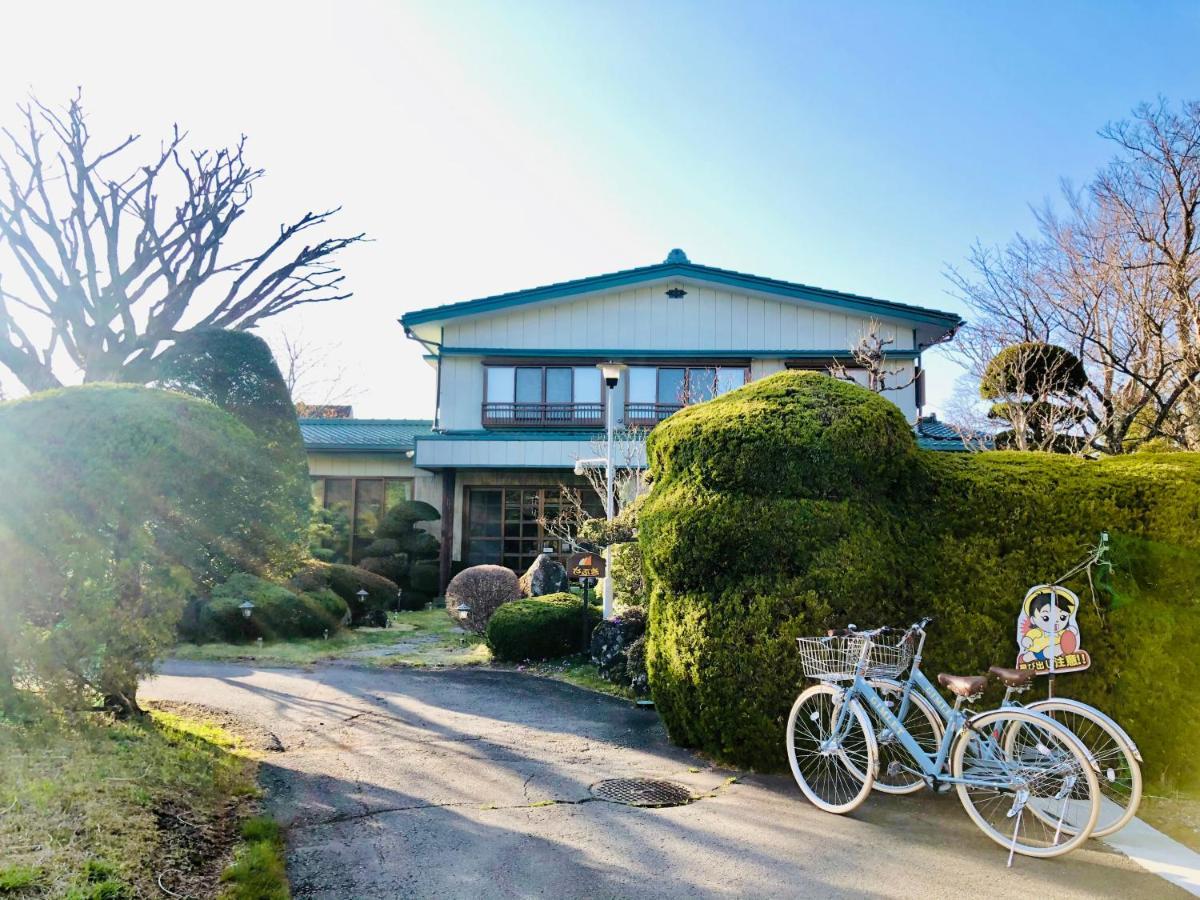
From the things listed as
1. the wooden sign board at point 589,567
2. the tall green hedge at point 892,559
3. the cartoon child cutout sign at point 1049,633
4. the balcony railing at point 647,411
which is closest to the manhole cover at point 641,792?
the tall green hedge at point 892,559

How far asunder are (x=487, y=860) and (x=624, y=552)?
5905 mm

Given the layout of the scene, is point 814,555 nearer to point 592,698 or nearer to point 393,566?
point 592,698

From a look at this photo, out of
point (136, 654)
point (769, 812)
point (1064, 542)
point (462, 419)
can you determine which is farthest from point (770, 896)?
point (462, 419)

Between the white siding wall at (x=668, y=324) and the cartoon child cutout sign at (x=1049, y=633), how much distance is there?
15.2 m

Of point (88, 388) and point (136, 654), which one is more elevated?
point (88, 388)

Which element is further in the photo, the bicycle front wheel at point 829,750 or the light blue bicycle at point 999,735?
the bicycle front wheel at point 829,750

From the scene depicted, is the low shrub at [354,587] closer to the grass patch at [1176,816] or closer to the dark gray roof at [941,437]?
the dark gray roof at [941,437]

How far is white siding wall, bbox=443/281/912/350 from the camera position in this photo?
66.7 ft

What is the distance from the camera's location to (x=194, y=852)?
4.17 m

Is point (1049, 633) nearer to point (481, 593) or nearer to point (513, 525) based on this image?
point (481, 593)

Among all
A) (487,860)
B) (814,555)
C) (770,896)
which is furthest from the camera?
(814,555)

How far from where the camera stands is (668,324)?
20.6 metres

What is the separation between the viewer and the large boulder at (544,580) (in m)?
14.0

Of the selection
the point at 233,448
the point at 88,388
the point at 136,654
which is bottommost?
the point at 136,654
